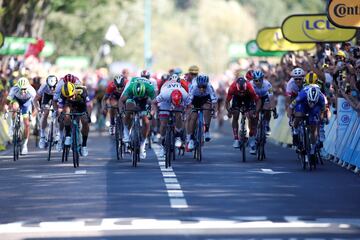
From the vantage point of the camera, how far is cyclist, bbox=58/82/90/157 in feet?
79.6

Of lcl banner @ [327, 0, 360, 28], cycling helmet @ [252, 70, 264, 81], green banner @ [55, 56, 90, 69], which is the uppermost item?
green banner @ [55, 56, 90, 69]

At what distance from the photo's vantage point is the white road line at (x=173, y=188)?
17.4m

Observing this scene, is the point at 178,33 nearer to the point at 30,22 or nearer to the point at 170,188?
the point at 30,22

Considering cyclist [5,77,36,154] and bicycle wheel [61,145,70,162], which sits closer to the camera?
bicycle wheel [61,145,70,162]

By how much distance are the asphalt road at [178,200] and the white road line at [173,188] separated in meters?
0.01

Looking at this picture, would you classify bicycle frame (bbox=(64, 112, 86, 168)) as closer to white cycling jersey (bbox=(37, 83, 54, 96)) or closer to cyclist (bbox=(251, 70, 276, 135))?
white cycling jersey (bbox=(37, 83, 54, 96))

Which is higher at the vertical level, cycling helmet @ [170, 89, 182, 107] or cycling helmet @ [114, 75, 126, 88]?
cycling helmet @ [114, 75, 126, 88]

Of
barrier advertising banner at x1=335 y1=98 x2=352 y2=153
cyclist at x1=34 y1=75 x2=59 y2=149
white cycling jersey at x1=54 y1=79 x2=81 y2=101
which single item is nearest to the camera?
white cycling jersey at x1=54 y1=79 x2=81 y2=101

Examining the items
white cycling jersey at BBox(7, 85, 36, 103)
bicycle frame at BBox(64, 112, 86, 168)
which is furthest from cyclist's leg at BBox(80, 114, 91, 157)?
white cycling jersey at BBox(7, 85, 36, 103)

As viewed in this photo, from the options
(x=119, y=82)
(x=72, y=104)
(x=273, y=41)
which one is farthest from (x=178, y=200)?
(x=273, y=41)

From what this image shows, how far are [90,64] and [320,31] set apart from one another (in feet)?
185

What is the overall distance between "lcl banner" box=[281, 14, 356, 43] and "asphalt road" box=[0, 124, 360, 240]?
6738 millimetres

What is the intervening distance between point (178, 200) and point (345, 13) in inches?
262

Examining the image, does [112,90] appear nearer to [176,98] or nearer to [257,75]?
[257,75]
